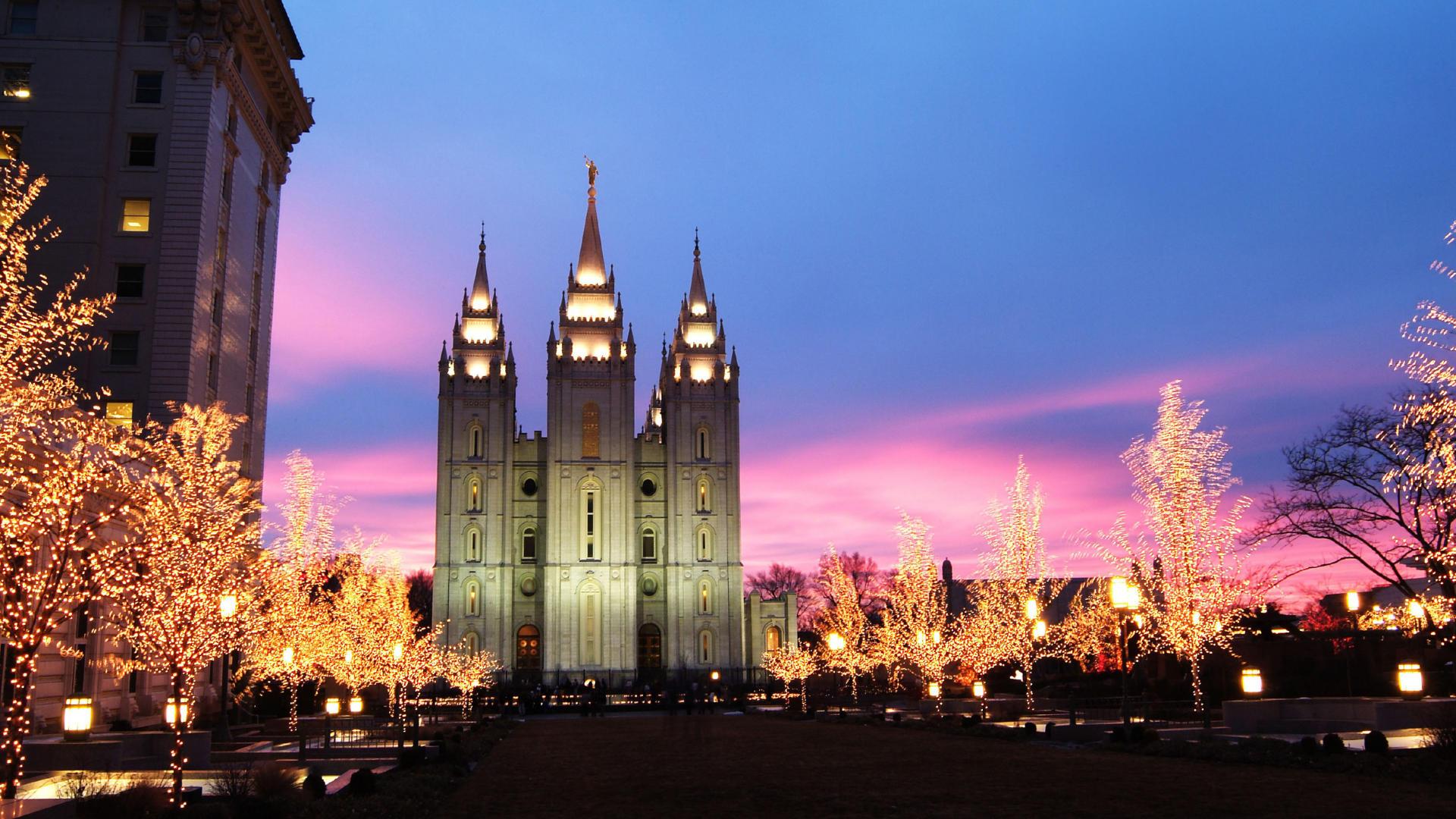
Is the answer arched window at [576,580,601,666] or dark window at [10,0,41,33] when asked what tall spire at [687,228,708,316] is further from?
dark window at [10,0,41,33]

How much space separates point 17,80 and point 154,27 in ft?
16.8

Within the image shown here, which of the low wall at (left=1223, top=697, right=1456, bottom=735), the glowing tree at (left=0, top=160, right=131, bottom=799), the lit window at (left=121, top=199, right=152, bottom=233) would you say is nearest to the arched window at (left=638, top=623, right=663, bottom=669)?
the lit window at (left=121, top=199, right=152, bottom=233)

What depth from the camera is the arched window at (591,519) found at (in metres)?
81.8

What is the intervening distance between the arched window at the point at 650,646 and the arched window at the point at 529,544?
905cm

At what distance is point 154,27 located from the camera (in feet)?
147

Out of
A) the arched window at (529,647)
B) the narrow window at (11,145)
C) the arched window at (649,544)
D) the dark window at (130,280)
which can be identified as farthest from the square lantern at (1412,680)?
the arched window at (529,647)

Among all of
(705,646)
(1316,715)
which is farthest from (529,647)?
(1316,715)

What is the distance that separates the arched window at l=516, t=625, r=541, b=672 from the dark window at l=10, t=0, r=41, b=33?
48901mm

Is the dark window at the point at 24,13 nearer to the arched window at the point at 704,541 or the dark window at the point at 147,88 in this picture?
the dark window at the point at 147,88

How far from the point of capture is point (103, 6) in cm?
4416

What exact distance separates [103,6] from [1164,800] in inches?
1768

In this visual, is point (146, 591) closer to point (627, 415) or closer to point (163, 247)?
point (163, 247)

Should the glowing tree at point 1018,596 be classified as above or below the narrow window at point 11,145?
below

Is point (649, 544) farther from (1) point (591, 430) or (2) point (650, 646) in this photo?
(1) point (591, 430)
